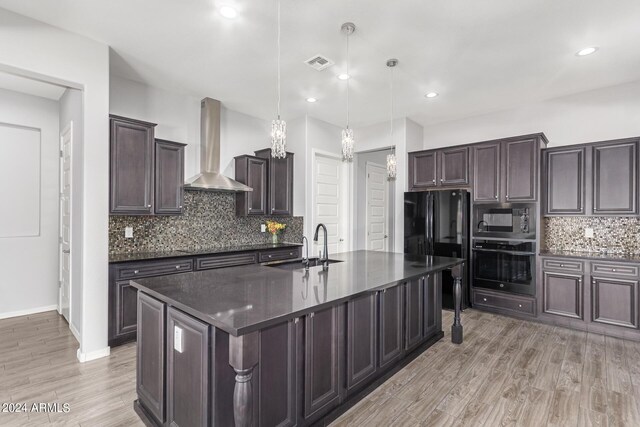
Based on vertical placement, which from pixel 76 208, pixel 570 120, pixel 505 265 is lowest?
pixel 505 265

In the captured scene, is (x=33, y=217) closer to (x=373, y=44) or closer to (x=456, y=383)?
(x=373, y=44)

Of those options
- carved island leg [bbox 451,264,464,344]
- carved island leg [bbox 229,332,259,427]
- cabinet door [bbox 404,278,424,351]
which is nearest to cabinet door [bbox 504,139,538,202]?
carved island leg [bbox 451,264,464,344]

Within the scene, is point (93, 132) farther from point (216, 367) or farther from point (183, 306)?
point (216, 367)

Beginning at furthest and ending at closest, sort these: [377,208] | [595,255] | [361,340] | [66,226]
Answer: [377,208]
[595,255]
[66,226]
[361,340]

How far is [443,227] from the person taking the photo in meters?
4.64

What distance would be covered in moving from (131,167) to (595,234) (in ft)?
18.9

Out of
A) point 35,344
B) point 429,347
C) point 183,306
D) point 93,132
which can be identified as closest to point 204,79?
→ point 93,132

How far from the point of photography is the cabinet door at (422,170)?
504 cm

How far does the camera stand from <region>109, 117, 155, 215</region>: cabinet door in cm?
329

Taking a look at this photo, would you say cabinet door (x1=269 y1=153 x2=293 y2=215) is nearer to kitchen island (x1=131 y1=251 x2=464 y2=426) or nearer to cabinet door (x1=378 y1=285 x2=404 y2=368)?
kitchen island (x1=131 y1=251 x2=464 y2=426)

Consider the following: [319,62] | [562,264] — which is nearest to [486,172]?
[562,264]

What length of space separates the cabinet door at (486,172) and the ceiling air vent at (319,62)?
2585 millimetres

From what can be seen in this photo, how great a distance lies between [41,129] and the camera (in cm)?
421

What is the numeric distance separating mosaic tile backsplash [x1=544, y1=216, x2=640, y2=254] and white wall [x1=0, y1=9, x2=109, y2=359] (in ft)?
18.1
